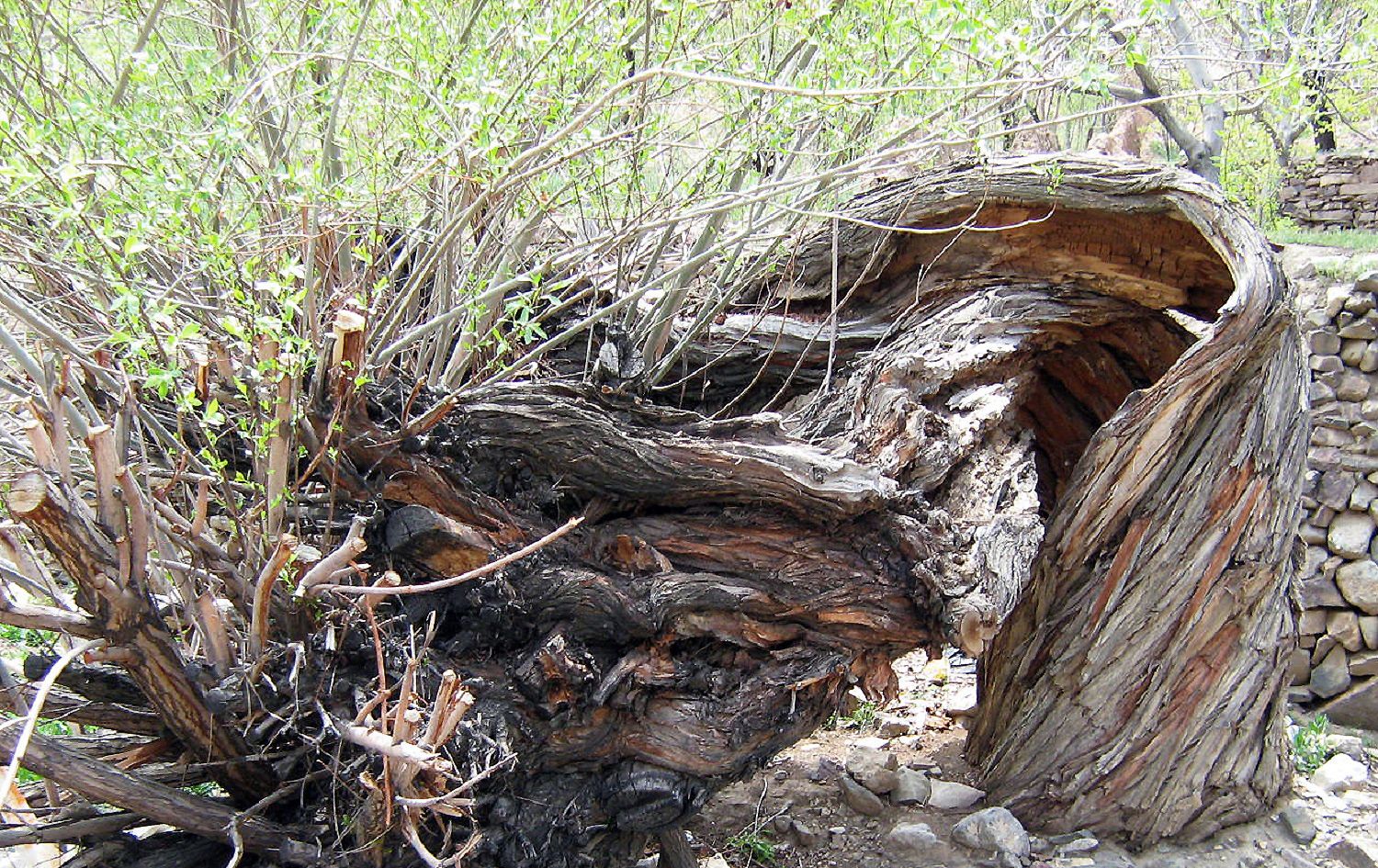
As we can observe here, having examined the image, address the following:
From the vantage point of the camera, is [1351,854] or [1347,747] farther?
[1347,747]

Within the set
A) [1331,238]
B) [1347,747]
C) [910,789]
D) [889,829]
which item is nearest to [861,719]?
[910,789]

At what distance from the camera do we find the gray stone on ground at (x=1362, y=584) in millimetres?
6719

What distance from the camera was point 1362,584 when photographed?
6742 millimetres

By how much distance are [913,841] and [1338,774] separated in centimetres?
220

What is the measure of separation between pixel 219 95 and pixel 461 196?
1241mm

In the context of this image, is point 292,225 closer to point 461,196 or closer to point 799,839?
point 461,196

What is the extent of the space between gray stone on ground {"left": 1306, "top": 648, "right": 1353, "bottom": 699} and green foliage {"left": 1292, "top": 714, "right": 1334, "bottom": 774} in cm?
167

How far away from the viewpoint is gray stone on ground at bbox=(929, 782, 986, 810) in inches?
161

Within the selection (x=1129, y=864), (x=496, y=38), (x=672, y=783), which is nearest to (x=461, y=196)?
(x=496, y=38)

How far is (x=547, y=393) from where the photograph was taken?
3209 millimetres

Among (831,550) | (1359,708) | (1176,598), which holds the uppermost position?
(831,550)

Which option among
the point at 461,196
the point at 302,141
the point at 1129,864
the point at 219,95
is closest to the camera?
the point at 461,196

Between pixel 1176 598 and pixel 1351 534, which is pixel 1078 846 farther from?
pixel 1351 534

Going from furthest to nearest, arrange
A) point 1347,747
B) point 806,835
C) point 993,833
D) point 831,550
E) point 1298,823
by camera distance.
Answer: point 1347,747 → point 1298,823 → point 806,835 → point 993,833 → point 831,550
